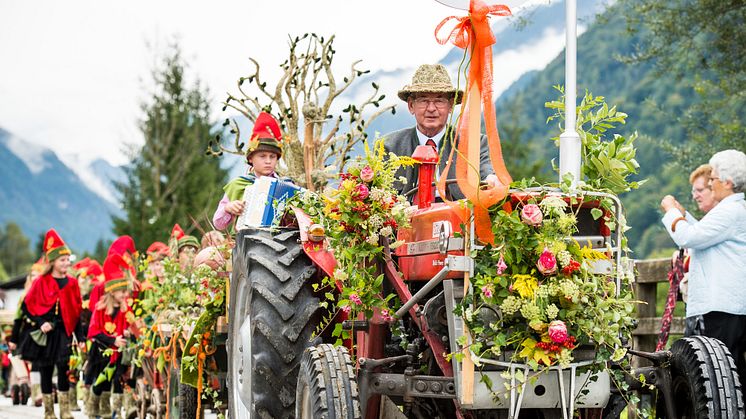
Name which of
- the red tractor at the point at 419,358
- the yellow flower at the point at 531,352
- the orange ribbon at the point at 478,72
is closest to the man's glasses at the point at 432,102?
the red tractor at the point at 419,358

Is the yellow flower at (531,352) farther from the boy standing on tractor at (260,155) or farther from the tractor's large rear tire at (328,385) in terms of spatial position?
the boy standing on tractor at (260,155)

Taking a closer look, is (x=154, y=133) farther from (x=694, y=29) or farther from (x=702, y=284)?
(x=702, y=284)

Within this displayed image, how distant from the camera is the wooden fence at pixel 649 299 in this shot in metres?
9.93

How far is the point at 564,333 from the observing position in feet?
16.7

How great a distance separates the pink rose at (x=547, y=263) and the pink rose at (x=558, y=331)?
23cm

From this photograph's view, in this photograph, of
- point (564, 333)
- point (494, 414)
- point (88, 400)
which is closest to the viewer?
point (564, 333)

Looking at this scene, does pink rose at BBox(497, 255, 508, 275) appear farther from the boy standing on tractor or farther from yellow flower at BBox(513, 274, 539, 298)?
the boy standing on tractor

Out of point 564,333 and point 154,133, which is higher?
point 154,133

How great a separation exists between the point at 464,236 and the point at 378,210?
2.98 feet

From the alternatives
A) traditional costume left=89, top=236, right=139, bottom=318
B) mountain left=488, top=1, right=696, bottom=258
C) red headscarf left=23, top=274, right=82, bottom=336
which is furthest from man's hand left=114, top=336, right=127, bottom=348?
mountain left=488, top=1, right=696, bottom=258

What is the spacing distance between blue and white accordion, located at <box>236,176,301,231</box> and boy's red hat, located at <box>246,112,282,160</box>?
1369 mm

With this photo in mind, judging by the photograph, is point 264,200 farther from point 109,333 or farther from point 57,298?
point 57,298

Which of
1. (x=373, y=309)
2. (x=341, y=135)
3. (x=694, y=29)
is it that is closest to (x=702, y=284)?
(x=373, y=309)

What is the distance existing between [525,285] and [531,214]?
311 mm
